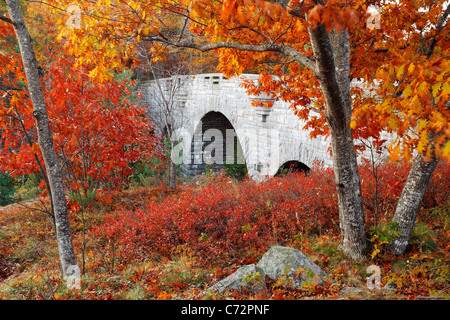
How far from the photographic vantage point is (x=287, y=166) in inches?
454

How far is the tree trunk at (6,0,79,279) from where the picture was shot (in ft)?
12.6

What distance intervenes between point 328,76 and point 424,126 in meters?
1.18

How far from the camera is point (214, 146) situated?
18578 millimetres

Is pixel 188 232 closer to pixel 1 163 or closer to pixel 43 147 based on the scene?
pixel 43 147

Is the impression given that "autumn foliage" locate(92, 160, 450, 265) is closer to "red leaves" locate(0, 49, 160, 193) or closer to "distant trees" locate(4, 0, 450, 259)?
"distant trees" locate(4, 0, 450, 259)

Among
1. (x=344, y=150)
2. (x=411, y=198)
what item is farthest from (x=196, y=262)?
(x=411, y=198)

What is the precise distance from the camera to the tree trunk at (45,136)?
385 centimetres

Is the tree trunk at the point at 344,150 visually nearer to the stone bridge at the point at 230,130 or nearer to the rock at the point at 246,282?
the rock at the point at 246,282

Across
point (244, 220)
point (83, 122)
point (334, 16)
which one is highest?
point (334, 16)

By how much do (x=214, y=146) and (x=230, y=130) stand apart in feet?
4.54

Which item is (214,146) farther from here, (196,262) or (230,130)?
(196,262)

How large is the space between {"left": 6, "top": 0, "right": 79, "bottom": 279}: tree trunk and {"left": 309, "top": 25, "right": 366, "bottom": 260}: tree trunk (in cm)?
323

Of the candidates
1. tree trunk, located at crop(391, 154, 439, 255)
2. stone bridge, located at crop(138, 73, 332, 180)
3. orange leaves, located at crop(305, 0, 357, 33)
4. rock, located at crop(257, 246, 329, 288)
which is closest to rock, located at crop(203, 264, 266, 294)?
rock, located at crop(257, 246, 329, 288)
